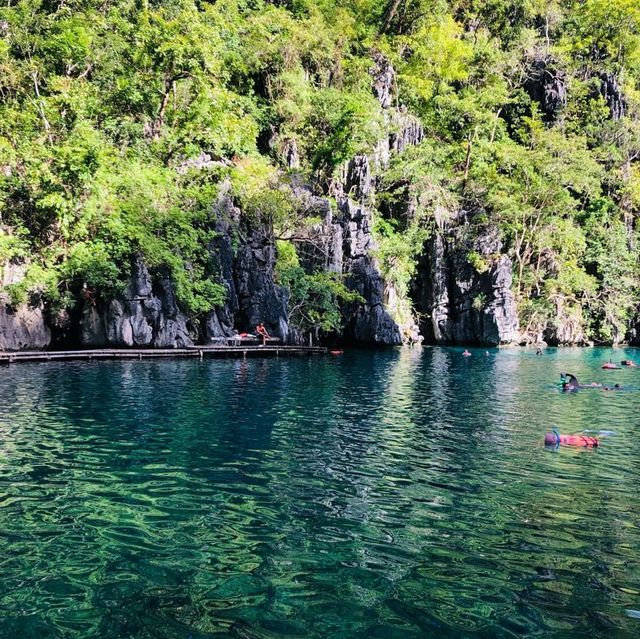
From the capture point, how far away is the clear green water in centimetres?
644

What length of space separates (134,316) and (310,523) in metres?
30.7

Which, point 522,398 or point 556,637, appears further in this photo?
point 522,398

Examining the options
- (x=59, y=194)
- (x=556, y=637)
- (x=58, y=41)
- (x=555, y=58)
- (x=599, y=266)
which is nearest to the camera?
(x=556, y=637)

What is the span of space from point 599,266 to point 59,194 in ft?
201

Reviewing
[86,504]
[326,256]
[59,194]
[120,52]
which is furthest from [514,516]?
[120,52]

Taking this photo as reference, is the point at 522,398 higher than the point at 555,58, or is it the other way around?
the point at 555,58

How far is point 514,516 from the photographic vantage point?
9.73 meters

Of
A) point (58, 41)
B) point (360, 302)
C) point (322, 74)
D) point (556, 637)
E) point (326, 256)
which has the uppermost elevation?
point (322, 74)

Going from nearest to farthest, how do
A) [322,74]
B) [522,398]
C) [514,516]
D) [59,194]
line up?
[514,516], [522,398], [59,194], [322,74]

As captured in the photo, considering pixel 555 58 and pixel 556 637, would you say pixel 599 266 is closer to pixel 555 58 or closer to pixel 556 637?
pixel 555 58

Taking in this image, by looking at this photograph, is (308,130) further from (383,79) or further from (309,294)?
(309,294)

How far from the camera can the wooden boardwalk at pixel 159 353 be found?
33.1 meters

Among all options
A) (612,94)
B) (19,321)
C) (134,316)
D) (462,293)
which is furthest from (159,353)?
(612,94)

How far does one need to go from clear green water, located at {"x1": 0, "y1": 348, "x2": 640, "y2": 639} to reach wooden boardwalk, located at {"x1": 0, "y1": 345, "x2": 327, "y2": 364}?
1504 centimetres
